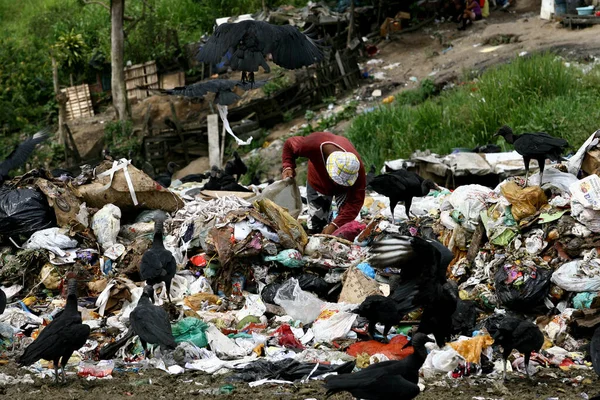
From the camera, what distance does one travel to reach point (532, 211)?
7188 millimetres

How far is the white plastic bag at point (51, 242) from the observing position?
7.73 metres

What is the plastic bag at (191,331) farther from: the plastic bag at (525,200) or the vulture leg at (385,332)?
the plastic bag at (525,200)

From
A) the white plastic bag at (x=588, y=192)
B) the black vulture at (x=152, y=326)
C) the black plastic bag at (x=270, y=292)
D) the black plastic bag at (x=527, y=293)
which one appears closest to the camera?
the black vulture at (x=152, y=326)

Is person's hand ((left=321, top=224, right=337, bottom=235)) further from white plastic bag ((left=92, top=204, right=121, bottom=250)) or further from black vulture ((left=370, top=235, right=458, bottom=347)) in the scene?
black vulture ((left=370, top=235, right=458, bottom=347))

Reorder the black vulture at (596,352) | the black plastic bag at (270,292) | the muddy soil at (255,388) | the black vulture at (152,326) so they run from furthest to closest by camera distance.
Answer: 1. the black plastic bag at (270,292)
2. the black vulture at (152,326)
3. the muddy soil at (255,388)
4. the black vulture at (596,352)

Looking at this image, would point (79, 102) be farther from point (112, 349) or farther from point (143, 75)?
point (112, 349)

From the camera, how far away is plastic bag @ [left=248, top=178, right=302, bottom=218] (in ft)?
27.8

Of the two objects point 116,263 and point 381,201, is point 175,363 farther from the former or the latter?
point 381,201

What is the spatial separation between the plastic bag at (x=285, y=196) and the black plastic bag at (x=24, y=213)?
1995mm

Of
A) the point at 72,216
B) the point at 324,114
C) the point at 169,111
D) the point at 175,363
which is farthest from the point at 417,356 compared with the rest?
the point at 169,111

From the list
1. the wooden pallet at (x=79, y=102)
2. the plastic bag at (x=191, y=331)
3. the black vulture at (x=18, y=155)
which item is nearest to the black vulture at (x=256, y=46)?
the black vulture at (x=18, y=155)

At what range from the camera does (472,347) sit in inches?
225

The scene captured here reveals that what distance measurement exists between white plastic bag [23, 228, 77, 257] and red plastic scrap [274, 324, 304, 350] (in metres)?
2.47

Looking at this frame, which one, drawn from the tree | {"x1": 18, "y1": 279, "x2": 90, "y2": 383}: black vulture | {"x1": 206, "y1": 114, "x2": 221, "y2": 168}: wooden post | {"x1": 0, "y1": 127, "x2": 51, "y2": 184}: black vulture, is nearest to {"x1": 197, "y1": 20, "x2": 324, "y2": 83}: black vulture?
{"x1": 0, "y1": 127, "x2": 51, "y2": 184}: black vulture
